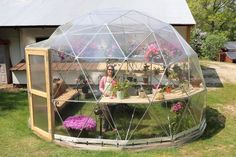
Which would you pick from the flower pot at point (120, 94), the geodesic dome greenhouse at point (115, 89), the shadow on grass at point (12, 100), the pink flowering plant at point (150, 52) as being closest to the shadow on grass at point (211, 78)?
the geodesic dome greenhouse at point (115, 89)

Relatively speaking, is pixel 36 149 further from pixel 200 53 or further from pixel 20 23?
pixel 200 53

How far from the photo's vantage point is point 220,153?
26.1 feet

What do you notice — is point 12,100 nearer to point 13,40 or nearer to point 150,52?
point 13,40

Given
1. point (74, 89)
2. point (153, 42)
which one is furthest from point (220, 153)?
point (74, 89)

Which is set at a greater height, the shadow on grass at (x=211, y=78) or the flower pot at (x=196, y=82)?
the flower pot at (x=196, y=82)

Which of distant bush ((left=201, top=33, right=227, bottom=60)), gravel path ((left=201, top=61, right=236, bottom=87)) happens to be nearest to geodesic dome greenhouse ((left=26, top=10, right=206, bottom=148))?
gravel path ((left=201, top=61, right=236, bottom=87))

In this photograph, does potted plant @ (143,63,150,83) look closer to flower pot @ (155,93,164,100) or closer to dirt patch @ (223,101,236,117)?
flower pot @ (155,93,164,100)

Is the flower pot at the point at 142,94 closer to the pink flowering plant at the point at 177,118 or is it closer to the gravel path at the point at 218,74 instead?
the pink flowering plant at the point at 177,118

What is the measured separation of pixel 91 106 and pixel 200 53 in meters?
22.0

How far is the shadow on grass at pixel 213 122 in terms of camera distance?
927cm

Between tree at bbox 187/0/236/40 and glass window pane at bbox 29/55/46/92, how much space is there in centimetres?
3015

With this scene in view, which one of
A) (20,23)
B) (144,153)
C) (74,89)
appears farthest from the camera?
(20,23)

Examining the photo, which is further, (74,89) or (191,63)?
(191,63)

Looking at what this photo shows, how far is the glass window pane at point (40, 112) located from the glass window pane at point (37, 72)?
0.32 m
